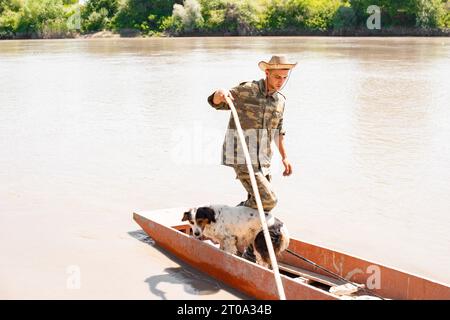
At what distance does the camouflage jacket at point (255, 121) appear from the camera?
4.75 m

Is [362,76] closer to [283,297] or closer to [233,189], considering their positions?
[233,189]

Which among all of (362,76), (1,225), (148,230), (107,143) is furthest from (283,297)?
(362,76)

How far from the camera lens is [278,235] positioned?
470cm

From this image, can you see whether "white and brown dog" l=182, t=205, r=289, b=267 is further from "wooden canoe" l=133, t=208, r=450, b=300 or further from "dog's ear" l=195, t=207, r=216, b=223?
"wooden canoe" l=133, t=208, r=450, b=300

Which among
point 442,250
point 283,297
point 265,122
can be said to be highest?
point 265,122

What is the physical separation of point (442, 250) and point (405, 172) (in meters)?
2.62

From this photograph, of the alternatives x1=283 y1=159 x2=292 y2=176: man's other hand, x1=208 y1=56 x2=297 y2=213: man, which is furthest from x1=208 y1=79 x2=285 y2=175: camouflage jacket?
x1=283 y1=159 x2=292 y2=176: man's other hand

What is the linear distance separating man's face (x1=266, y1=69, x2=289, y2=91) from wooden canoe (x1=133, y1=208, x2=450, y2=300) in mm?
1199

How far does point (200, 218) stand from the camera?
197 inches

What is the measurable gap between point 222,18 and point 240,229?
5480cm

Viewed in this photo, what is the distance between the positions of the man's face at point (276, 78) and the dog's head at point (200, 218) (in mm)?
996

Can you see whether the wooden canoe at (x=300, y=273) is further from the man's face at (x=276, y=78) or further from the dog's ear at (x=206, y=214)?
the man's face at (x=276, y=78)

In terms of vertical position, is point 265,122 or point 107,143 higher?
point 265,122

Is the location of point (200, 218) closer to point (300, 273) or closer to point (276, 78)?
point (300, 273)
